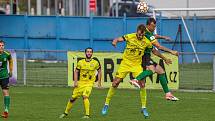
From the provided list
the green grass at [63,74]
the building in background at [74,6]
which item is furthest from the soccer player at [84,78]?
the building in background at [74,6]

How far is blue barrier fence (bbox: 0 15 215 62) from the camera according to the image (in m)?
36.8

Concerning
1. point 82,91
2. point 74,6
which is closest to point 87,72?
point 82,91

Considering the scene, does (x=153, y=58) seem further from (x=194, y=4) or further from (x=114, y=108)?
(x=194, y=4)

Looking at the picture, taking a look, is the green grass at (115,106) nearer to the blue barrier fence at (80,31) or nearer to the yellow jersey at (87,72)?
the yellow jersey at (87,72)

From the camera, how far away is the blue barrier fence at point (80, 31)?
36781 mm

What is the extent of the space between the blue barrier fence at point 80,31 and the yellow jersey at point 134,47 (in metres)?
18.8

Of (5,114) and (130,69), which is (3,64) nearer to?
(5,114)

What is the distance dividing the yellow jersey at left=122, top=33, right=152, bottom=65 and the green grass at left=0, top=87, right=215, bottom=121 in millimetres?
1297

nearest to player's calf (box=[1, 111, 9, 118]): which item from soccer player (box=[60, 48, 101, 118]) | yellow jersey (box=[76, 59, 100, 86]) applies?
soccer player (box=[60, 48, 101, 118])

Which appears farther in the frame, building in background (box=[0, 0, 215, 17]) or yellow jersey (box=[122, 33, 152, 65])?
building in background (box=[0, 0, 215, 17])

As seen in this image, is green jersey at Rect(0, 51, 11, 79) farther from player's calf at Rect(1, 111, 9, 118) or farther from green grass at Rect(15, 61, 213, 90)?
green grass at Rect(15, 61, 213, 90)

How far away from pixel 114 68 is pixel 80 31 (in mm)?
13785

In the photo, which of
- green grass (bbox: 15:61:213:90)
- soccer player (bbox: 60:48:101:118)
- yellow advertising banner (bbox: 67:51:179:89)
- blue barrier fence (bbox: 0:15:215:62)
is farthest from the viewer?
blue barrier fence (bbox: 0:15:215:62)

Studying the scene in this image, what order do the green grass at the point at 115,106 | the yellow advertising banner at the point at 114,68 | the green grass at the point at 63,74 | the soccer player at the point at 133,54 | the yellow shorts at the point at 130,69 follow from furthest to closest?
the green grass at the point at 63,74 < the yellow advertising banner at the point at 114,68 < the yellow shorts at the point at 130,69 < the soccer player at the point at 133,54 < the green grass at the point at 115,106
